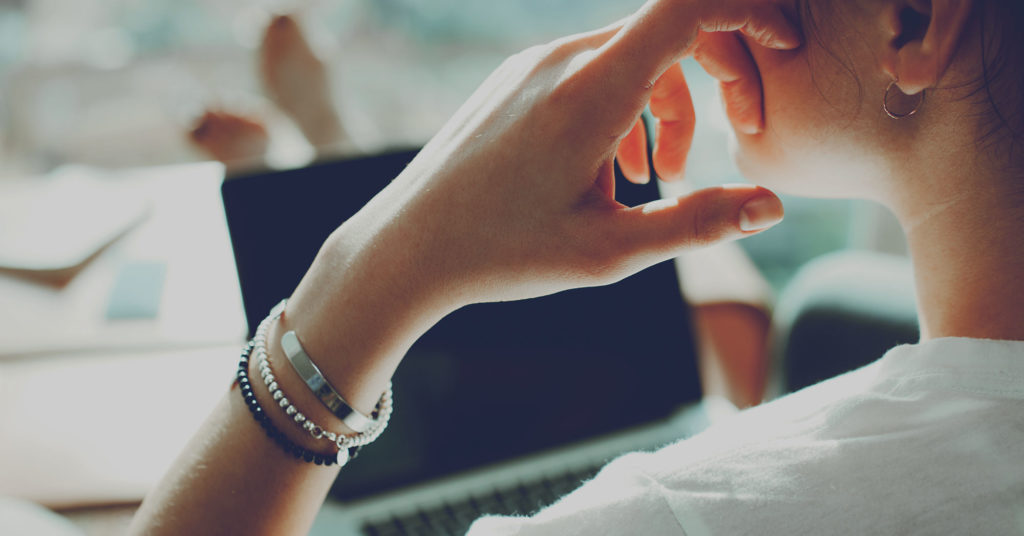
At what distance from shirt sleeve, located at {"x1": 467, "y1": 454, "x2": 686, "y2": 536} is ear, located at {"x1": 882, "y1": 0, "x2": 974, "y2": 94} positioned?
30cm

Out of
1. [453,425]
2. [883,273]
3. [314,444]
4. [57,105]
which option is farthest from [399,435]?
[57,105]

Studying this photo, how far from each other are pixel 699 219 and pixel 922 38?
175 mm

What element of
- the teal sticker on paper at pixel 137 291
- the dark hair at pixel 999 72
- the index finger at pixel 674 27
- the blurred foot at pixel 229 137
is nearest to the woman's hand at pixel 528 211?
the index finger at pixel 674 27

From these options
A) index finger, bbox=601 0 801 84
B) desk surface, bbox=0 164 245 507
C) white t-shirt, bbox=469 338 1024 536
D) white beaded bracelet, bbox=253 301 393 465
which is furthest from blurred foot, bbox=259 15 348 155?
white t-shirt, bbox=469 338 1024 536

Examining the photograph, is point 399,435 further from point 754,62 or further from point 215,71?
point 215,71

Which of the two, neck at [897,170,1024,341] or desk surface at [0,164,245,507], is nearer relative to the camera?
neck at [897,170,1024,341]

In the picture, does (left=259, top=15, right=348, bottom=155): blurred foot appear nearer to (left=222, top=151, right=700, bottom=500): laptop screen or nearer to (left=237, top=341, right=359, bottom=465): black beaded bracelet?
(left=222, top=151, right=700, bottom=500): laptop screen

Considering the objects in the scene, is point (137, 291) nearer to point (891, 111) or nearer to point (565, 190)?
point (565, 190)

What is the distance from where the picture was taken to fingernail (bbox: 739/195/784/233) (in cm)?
45

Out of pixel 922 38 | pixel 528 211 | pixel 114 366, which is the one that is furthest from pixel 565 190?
pixel 114 366

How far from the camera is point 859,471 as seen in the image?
0.40 meters

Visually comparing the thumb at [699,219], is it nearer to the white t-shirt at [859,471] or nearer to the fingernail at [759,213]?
the fingernail at [759,213]

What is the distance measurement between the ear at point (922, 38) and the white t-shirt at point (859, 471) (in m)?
0.18

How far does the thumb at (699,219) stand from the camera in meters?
0.46
